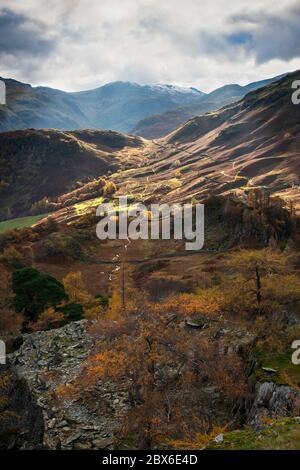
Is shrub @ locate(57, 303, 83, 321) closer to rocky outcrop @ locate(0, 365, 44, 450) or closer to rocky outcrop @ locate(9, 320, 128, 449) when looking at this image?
rocky outcrop @ locate(9, 320, 128, 449)

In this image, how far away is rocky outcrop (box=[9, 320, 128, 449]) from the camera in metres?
29.1

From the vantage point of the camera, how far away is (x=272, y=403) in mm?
25281

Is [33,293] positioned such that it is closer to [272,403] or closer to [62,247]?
[272,403]

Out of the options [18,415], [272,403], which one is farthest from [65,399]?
[272,403]

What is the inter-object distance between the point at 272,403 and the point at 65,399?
16116 millimetres

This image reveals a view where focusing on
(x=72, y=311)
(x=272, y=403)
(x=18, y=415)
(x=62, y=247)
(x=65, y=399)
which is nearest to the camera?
(x=272, y=403)

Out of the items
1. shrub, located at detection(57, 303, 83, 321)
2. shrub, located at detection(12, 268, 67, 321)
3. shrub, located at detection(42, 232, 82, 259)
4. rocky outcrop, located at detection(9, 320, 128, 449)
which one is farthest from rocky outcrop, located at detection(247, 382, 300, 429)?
shrub, located at detection(42, 232, 82, 259)

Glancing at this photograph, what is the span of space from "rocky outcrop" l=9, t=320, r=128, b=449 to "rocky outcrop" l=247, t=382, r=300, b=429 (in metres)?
9.63

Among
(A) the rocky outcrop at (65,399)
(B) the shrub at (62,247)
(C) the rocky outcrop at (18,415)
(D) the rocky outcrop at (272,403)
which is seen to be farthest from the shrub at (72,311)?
(B) the shrub at (62,247)

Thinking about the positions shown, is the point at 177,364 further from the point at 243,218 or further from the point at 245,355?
the point at 243,218

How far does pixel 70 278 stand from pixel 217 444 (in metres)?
60.1

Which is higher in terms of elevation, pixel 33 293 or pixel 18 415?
pixel 33 293

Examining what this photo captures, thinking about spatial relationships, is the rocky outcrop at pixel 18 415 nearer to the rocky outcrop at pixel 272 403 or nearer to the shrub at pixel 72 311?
the rocky outcrop at pixel 272 403

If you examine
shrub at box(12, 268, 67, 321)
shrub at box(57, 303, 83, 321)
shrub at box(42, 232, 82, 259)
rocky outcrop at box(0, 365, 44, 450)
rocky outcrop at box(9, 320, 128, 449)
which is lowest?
rocky outcrop at box(0, 365, 44, 450)
